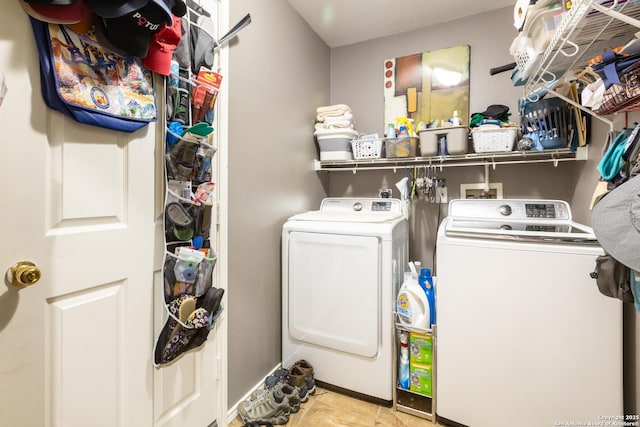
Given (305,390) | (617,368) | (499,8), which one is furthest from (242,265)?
(499,8)

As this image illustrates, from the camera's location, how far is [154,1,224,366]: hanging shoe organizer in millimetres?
1201

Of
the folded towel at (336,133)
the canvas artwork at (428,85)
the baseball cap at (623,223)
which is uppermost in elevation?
the canvas artwork at (428,85)

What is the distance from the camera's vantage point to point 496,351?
141cm

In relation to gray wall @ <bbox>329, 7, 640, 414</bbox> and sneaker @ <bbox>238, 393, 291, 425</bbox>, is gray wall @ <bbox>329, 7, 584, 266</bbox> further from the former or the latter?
sneaker @ <bbox>238, 393, 291, 425</bbox>

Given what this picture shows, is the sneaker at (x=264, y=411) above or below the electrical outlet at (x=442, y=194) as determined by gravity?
below

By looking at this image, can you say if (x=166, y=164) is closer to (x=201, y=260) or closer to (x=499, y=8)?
(x=201, y=260)

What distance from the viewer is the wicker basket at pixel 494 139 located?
1826mm

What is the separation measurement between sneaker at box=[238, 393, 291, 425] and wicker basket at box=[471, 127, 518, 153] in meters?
1.95

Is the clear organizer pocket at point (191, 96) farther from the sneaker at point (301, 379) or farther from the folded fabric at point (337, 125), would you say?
the sneaker at point (301, 379)

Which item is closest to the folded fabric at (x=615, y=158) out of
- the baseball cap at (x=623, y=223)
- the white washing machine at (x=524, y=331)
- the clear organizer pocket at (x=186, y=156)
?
the baseball cap at (x=623, y=223)

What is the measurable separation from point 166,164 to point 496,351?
1744mm

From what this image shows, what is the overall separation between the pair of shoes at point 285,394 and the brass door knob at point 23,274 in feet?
4.29

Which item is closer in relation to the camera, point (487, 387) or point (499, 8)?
point (487, 387)

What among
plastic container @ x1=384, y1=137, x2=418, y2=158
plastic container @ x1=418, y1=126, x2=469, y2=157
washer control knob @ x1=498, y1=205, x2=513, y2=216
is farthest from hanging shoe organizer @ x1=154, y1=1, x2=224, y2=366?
washer control knob @ x1=498, y1=205, x2=513, y2=216
